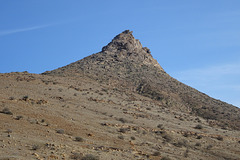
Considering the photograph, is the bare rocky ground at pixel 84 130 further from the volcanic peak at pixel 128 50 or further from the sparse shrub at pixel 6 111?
the volcanic peak at pixel 128 50

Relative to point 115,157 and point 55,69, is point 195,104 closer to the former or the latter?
point 55,69

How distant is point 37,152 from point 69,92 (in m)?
28.0

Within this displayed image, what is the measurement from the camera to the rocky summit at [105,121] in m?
18.5

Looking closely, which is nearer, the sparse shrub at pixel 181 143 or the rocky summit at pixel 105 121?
the rocky summit at pixel 105 121

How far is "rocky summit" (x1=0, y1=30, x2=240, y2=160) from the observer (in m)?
18.5

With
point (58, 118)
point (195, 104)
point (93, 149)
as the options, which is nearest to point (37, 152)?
point (93, 149)

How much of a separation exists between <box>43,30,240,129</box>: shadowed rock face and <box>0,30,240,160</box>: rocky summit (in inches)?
10.1

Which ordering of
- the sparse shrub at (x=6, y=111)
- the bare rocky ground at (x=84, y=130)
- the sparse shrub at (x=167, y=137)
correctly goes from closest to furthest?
the bare rocky ground at (x=84, y=130) → the sparse shrub at (x=6, y=111) → the sparse shrub at (x=167, y=137)

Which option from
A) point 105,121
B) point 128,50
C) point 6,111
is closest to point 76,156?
point 6,111

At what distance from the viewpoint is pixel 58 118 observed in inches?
1045

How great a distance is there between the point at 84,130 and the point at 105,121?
6.75 metres

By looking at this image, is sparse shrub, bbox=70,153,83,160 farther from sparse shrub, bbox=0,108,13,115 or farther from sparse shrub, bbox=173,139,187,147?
sparse shrub, bbox=173,139,187,147

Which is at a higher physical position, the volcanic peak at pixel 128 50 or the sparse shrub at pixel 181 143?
the volcanic peak at pixel 128 50

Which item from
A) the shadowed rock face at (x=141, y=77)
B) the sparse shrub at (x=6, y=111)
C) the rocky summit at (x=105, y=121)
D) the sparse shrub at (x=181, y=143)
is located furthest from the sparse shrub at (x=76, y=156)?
the shadowed rock face at (x=141, y=77)
